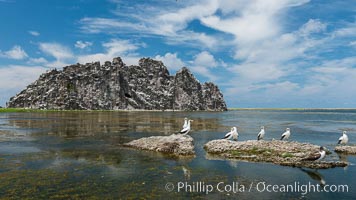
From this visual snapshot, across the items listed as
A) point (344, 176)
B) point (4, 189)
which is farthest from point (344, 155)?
point (4, 189)

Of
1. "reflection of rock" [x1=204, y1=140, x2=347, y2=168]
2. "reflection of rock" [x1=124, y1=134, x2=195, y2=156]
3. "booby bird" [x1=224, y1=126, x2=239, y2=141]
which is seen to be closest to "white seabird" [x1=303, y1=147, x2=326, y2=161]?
"reflection of rock" [x1=204, y1=140, x2=347, y2=168]

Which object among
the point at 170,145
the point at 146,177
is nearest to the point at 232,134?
the point at 170,145

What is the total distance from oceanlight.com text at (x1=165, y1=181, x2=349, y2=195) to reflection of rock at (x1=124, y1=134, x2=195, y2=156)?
10157 mm

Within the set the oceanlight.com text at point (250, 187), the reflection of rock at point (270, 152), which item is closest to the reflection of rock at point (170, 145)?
the reflection of rock at point (270, 152)

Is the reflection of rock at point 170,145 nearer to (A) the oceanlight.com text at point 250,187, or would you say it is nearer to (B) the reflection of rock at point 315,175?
(A) the oceanlight.com text at point 250,187

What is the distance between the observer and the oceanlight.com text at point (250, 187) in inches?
668

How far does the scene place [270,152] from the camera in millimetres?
26266

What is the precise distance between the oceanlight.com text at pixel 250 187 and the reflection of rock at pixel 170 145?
10.2 m

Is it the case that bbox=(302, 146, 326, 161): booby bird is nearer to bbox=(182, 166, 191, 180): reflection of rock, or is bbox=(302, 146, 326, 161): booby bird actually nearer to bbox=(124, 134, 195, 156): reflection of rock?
bbox=(182, 166, 191, 180): reflection of rock

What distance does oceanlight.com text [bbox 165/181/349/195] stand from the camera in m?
17.0

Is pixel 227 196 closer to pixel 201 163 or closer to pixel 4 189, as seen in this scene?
pixel 201 163

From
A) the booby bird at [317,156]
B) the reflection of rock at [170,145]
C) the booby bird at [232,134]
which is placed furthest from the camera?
the booby bird at [232,134]

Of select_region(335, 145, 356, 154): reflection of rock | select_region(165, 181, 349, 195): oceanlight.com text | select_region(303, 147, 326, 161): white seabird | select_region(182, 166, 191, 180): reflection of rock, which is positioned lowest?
select_region(165, 181, 349, 195): oceanlight.com text

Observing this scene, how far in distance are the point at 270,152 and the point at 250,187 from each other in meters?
9.46
